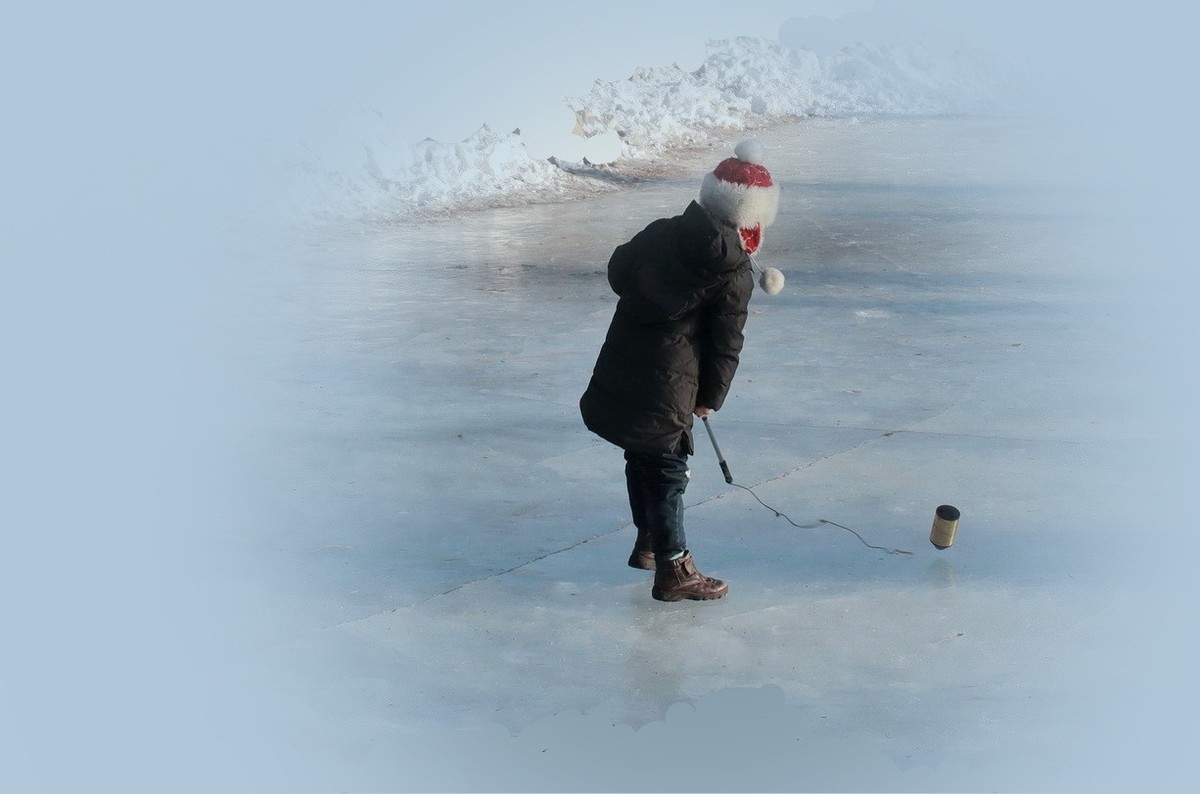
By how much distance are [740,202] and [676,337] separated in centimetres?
47

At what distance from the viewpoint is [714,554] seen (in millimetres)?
→ 4598

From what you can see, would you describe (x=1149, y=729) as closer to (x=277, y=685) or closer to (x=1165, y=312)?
(x=277, y=685)

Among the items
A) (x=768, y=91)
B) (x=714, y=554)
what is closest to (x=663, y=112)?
(x=768, y=91)

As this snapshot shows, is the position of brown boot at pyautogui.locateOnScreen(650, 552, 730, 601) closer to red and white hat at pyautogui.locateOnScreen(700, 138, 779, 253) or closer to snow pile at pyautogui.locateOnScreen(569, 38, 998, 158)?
red and white hat at pyautogui.locateOnScreen(700, 138, 779, 253)

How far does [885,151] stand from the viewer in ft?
58.3

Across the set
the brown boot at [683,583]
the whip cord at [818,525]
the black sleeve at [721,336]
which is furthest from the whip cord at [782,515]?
the brown boot at [683,583]

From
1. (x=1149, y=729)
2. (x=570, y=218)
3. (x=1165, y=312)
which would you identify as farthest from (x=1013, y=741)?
(x=570, y=218)

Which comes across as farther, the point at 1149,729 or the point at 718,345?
the point at 718,345

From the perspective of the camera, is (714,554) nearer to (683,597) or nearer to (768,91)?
(683,597)

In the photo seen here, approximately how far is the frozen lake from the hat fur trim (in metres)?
1.23

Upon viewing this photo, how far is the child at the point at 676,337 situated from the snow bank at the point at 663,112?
7917 mm

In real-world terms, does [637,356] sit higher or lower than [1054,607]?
higher

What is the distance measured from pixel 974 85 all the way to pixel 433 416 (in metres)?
24.2

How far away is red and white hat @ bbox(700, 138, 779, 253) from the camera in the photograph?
13.2ft
